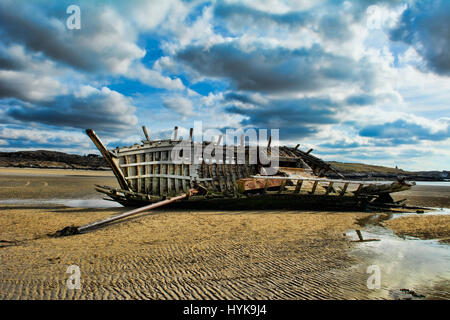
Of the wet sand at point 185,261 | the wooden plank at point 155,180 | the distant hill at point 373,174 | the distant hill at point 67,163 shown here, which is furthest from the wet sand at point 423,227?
the distant hill at point 67,163

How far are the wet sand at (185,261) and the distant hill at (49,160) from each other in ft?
191

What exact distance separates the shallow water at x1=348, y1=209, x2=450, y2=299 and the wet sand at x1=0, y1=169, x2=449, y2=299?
0.31m

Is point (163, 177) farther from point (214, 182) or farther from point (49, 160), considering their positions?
point (49, 160)

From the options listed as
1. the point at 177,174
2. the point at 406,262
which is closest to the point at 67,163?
the point at 177,174

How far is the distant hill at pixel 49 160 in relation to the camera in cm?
5797

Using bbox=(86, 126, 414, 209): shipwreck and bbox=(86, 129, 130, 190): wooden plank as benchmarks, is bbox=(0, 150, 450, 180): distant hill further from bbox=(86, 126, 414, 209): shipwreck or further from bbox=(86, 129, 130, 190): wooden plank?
bbox=(86, 129, 130, 190): wooden plank

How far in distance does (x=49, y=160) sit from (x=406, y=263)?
7647cm

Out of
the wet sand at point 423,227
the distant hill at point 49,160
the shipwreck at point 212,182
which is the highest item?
the distant hill at point 49,160

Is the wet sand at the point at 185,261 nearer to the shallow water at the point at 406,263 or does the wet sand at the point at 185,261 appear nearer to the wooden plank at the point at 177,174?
the shallow water at the point at 406,263

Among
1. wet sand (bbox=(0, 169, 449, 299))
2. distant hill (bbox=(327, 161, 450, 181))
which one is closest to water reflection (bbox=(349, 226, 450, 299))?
wet sand (bbox=(0, 169, 449, 299))

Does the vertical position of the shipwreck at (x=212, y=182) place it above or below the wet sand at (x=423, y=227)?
above

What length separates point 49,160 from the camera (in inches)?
2554

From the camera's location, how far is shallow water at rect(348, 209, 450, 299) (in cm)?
411
